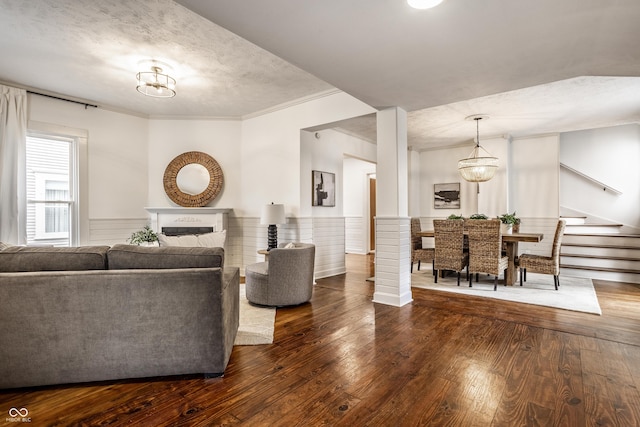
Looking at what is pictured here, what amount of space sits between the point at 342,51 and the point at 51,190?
4816 millimetres

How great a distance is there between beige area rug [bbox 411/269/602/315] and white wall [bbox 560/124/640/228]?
2082mm

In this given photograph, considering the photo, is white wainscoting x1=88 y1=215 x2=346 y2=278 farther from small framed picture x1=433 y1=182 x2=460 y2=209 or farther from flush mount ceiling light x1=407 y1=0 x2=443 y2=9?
flush mount ceiling light x1=407 y1=0 x2=443 y2=9

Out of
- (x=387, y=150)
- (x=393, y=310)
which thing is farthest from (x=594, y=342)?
(x=387, y=150)

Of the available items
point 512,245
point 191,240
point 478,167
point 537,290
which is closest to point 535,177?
point 478,167

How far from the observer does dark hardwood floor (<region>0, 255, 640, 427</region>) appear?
1.67 m

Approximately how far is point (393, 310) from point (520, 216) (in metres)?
4.65

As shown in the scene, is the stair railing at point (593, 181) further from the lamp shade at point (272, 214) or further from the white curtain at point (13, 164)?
the white curtain at point (13, 164)

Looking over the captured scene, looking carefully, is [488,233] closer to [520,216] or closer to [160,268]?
[520,216]

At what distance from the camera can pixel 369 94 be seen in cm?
340

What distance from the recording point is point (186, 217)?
17.6 feet

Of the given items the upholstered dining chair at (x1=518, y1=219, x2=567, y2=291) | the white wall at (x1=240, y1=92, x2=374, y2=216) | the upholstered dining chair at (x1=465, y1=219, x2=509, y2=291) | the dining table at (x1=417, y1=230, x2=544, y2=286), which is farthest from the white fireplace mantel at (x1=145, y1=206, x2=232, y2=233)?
the upholstered dining chair at (x1=518, y1=219, x2=567, y2=291)

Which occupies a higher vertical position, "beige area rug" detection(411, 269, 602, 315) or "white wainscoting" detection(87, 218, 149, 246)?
"white wainscoting" detection(87, 218, 149, 246)

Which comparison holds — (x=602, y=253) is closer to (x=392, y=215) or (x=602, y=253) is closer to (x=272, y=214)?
(x=392, y=215)

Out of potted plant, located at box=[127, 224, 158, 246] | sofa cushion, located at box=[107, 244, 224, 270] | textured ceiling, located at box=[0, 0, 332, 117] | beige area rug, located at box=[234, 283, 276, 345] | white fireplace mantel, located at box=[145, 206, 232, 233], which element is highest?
textured ceiling, located at box=[0, 0, 332, 117]
